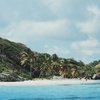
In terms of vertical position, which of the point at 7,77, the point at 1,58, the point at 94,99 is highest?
the point at 1,58

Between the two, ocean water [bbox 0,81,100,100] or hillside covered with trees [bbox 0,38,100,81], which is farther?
hillside covered with trees [bbox 0,38,100,81]

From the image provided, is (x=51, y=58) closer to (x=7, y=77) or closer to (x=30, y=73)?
(x=30, y=73)

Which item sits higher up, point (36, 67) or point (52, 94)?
point (36, 67)

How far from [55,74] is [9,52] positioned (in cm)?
2928

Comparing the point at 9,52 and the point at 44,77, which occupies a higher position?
the point at 9,52

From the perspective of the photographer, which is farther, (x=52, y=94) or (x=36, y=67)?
(x=36, y=67)

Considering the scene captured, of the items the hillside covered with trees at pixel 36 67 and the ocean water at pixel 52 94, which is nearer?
the ocean water at pixel 52 94

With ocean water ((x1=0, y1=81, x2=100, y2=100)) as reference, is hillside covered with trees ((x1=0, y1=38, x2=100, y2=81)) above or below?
above

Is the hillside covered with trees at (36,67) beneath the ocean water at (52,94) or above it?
above

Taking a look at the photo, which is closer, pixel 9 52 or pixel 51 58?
pixel 51 58

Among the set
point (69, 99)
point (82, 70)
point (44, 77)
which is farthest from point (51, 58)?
point (69, 99)

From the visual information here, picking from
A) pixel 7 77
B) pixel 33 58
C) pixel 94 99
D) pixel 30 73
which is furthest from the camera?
pixel 30 73

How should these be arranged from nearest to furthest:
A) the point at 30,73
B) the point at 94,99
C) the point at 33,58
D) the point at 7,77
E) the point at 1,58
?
1. the point at 94,99
2. the point at 7,77
3. the point at 33,58
4. the point at 30,73
5. the point at 1,58

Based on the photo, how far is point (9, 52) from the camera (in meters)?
183
